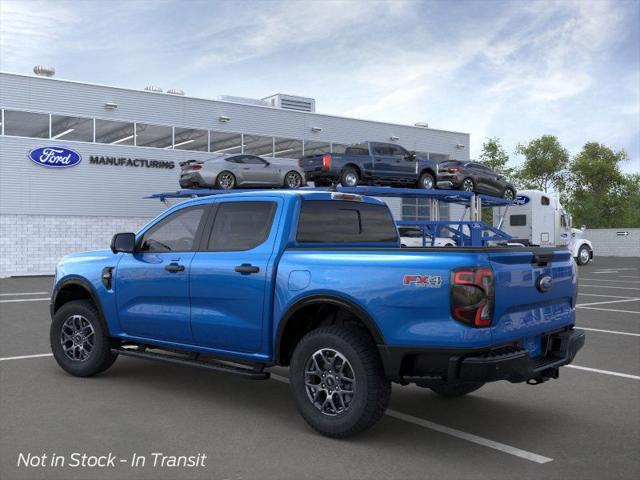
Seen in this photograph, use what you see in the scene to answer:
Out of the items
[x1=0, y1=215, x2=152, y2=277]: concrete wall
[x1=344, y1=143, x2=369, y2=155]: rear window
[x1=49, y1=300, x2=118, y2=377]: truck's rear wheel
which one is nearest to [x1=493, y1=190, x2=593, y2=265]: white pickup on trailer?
[x1=344, y1=143, x2=369, y2=155]: rear window

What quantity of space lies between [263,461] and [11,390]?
3.19 meters

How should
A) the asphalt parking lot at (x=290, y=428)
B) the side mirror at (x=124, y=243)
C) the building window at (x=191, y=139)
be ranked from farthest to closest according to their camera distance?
the building window at (x=191, y=139)
the side mirror at (x=124, y=243)
the asphalt parking lot at (x=290, y=428)

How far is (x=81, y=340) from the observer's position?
713 cm

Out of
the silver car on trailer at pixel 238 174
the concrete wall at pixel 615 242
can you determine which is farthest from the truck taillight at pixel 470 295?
the concrete wall at pixel 615 242

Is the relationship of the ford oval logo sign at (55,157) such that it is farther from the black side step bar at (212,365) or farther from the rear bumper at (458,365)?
the rear bumper at (458,365)

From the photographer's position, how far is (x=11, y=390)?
645 centimetres

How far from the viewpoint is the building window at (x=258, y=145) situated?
32.8 m

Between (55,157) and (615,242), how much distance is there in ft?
128

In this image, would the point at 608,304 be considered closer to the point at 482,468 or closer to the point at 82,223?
the point at 482,468

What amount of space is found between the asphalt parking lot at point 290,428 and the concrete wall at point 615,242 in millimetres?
44918

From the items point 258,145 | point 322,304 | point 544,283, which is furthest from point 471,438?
point 258,145

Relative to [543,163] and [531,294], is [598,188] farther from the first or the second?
[531,294]

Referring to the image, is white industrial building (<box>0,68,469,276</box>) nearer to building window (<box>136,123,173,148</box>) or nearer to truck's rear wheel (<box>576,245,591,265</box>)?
building window (<box>136,123,173,148</box>)

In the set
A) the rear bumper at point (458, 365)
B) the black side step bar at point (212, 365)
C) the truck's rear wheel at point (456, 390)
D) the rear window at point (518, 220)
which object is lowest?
the truck's rear wheel at point (456, 390)
